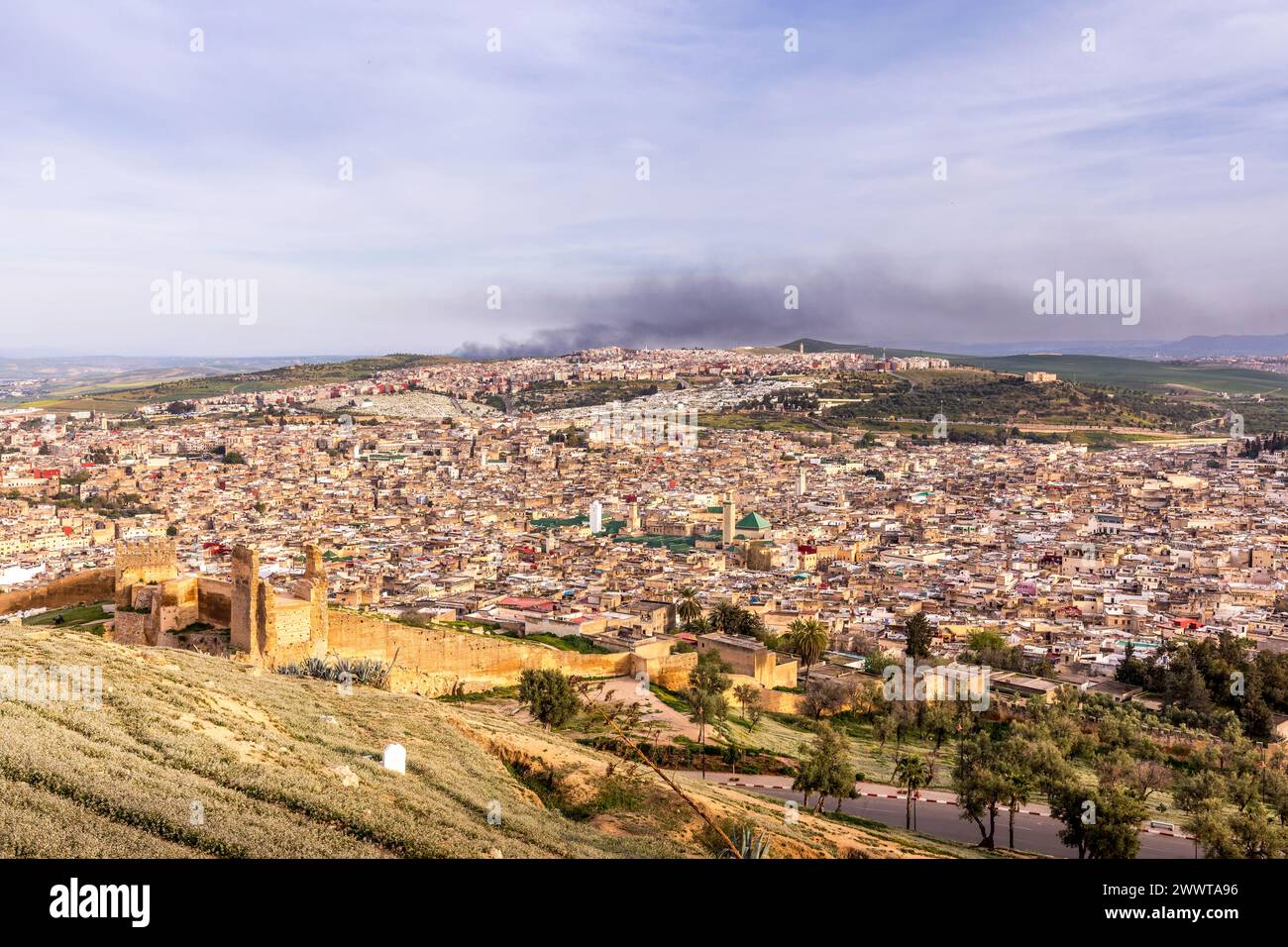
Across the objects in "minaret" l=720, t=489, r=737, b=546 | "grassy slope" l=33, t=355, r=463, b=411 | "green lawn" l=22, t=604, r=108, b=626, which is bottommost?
"minaret" l=720, t=489, r=737, b=546

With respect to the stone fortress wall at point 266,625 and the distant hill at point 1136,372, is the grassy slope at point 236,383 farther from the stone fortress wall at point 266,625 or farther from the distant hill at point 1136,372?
the stone fortress wall at point 266,625

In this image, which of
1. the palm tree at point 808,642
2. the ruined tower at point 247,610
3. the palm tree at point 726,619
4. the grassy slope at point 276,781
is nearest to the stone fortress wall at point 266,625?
the ruined tower at point 247,610

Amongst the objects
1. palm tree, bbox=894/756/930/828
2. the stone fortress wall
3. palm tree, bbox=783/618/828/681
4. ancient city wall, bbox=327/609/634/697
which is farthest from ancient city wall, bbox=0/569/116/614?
palm tree, bbox=783/618/828/681

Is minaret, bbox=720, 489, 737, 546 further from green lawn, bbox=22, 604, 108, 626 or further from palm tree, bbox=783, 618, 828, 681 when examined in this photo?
green lawn, bbox=22, 604, 108, 626

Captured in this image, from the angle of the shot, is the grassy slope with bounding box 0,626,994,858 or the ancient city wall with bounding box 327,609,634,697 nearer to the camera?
the grassy slope with bounding box 0,626,994,858

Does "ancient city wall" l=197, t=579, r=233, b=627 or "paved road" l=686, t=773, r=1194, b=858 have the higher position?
"ancient city wall" l=197, t=579, r=233, b=627

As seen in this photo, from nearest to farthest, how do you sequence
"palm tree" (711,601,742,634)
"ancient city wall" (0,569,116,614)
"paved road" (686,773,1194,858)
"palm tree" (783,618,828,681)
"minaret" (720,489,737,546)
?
1. "paved road" (686,773,1194,858)
2. "ancient city wall" (0,569,116,614)
3. "palm tree" (783,618,828,681)
4. "palm tree" (711,601,742,634)
5. "minaret" (720,489,737,546)
